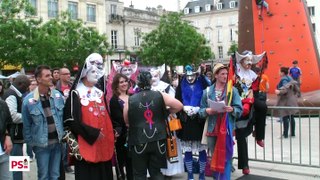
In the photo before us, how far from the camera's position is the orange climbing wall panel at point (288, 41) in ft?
45.7

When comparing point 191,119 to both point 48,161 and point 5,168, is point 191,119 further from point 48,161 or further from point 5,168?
point 5,168

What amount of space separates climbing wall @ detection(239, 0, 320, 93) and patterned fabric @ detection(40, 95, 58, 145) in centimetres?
1017

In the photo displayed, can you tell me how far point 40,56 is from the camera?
1162 inches

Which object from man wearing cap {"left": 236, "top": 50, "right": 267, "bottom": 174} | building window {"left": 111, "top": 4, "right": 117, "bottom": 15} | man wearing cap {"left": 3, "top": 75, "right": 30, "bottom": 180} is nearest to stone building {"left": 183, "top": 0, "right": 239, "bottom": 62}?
building window {"left": 111, "top": 4, "right": 117, "bottom": 15}

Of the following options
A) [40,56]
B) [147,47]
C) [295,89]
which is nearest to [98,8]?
[147,47]

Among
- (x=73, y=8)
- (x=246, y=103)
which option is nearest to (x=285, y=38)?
(x=246, y=103)

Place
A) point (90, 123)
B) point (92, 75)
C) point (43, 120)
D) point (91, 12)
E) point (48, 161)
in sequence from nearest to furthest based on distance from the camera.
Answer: point (90, 123) < point (92, 75) < point (43, 120) < point (48, 161) < point (91, 12)

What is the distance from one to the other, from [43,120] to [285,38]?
10.8 meters

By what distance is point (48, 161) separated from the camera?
220 inches

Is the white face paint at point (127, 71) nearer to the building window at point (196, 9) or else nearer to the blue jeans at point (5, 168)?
the blue jeans at point (5, 168)

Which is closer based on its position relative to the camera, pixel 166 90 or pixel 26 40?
pixel 166 90

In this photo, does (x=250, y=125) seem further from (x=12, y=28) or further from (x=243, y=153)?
(x=12, y=28)

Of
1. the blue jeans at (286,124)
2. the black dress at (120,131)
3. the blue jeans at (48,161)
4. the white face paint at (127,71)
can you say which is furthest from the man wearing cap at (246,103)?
the blue jeans at (48,161)

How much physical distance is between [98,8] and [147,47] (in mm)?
10355
